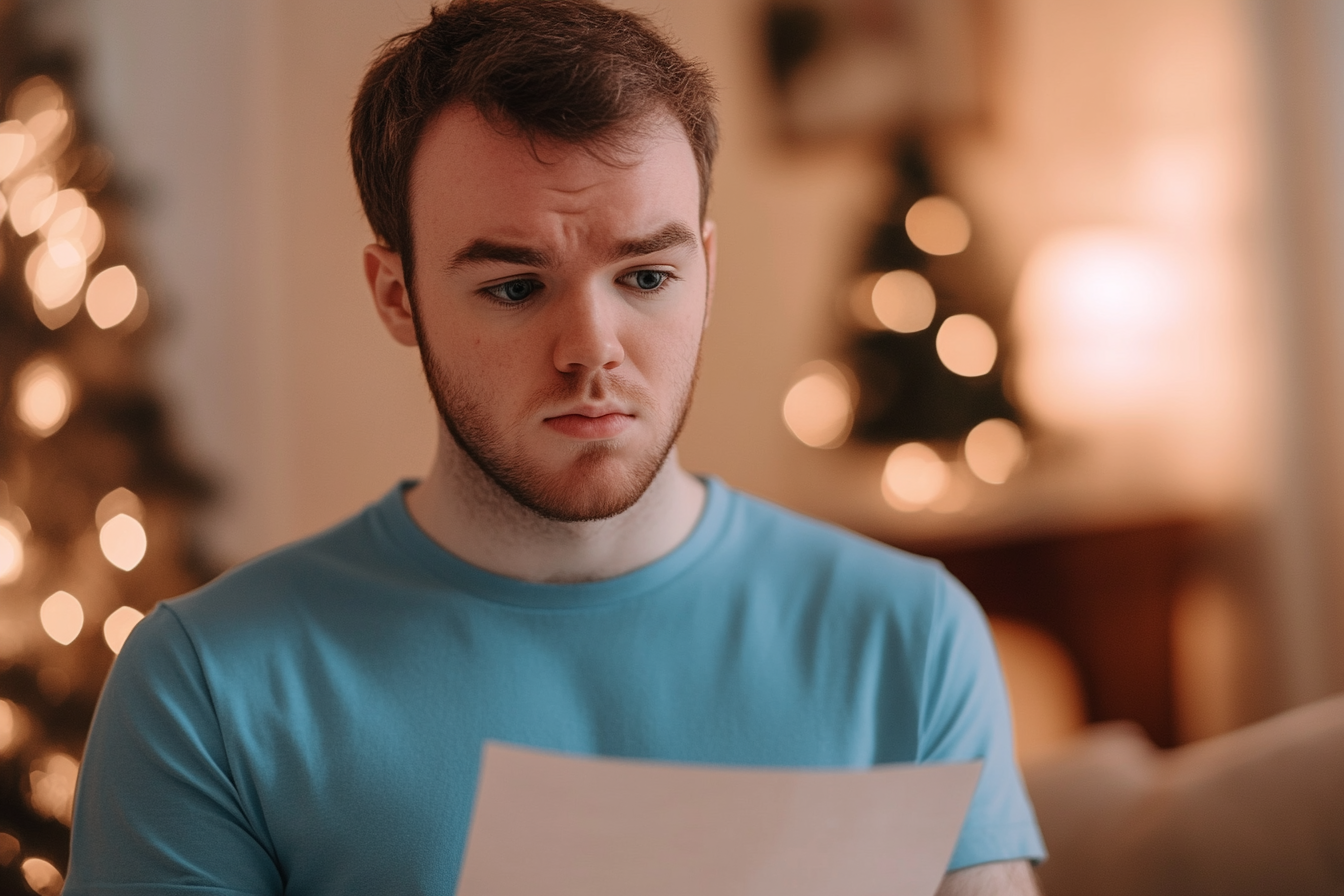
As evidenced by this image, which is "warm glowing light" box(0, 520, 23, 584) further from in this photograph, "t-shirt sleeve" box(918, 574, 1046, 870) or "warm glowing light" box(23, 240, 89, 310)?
"t-shirt sleeve" box(918, 574, 1046, 870)

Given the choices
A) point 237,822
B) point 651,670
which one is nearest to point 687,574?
point 651,670

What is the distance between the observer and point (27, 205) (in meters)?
1.89

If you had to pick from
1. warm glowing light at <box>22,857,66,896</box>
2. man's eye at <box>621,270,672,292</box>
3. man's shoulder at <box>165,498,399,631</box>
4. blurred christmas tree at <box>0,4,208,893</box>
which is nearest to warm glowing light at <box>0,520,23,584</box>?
blurred christmas tree at <box>0,4,208,893</box>

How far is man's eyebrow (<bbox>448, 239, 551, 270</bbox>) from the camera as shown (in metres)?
0.86

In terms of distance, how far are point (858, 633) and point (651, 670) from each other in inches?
7.3

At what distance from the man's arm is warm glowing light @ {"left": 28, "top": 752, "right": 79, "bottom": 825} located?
1451 mm

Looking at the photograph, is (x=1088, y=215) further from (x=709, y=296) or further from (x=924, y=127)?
(x=709, y=296)

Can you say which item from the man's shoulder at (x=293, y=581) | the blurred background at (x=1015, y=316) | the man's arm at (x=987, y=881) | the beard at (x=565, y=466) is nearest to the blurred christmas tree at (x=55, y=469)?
the blurred background at (x=1015, y=316)

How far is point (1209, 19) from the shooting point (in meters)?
2.76

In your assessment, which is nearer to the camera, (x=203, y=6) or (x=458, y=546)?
(x=458, y=546)

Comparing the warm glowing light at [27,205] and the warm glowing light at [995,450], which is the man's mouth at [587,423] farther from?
the warm glowing light at [995,450]

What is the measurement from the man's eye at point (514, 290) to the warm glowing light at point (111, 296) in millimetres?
1378

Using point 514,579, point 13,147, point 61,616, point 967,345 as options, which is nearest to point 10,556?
point 61,616

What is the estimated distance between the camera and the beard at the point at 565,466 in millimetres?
896
